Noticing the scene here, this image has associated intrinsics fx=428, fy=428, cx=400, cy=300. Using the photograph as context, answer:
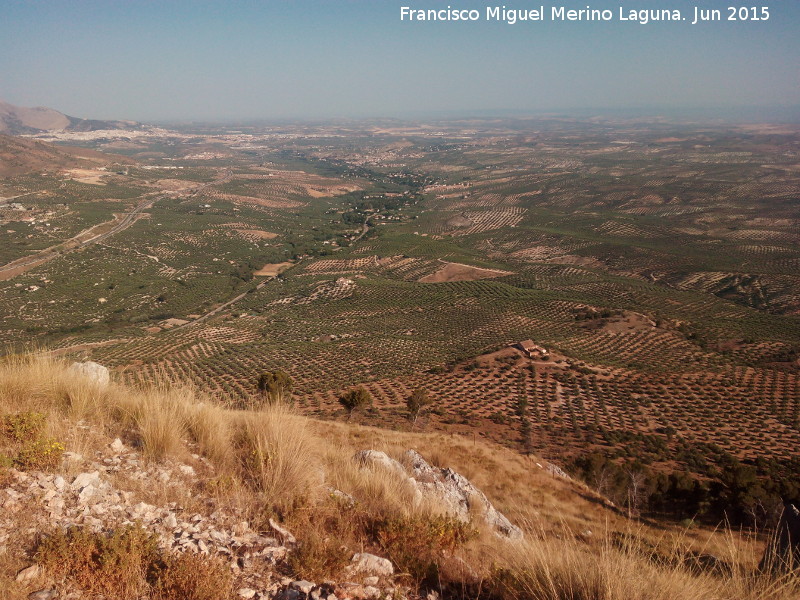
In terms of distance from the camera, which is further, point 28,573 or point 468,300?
Answer: point 468,300

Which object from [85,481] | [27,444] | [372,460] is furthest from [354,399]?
[85,481]

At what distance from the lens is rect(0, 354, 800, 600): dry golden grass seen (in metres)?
2.68

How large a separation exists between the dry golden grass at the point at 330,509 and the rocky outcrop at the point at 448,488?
0.54 meters

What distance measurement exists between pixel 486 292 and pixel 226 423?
5321cm

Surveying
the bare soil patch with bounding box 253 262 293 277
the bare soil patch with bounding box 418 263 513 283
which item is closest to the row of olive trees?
the bare soil patch with bounding box 418 263 513 283

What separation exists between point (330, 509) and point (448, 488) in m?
3.29

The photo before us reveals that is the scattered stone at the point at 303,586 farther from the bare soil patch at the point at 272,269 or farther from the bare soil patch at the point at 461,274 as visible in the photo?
the bare soil patch at the point at 272,269

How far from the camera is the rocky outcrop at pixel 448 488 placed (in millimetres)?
5402

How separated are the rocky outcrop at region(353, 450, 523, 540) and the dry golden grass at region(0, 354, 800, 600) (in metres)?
0.54

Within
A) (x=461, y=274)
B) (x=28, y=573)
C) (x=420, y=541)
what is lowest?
(x=461, y=274)

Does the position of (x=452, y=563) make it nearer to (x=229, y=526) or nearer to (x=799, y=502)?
(x=229, y=526)

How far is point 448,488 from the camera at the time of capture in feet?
21.4

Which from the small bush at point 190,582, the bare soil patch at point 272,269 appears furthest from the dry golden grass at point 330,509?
the bare soil patch at point 272,269

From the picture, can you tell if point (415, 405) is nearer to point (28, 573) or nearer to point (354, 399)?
point (354, 399)
